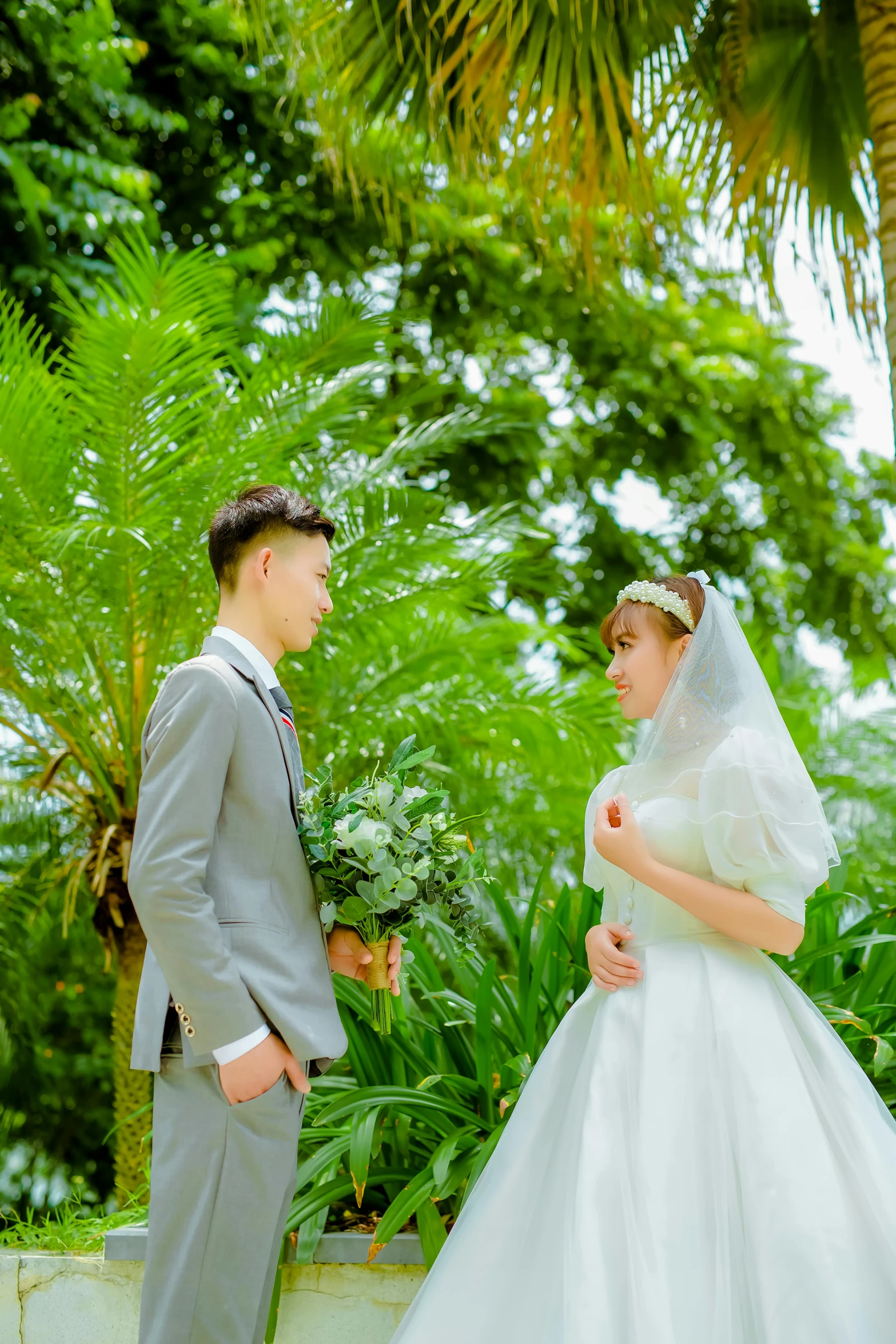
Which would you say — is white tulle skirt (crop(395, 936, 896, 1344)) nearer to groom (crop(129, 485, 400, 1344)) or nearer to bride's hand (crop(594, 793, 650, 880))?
bride's hand (crop(594, 793, 650, 880))

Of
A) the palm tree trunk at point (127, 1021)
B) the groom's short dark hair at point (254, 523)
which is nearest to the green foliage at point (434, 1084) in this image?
the groom's short dark hair at point (254, 523)

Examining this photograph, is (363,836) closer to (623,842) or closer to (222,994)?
(222,994)

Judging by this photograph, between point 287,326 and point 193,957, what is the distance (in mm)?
3871

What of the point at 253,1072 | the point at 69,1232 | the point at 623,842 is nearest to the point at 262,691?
the point at 253,1072

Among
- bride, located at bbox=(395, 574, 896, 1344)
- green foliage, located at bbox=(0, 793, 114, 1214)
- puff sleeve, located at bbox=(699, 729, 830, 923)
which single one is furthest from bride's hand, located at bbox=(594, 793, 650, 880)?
green foliage, located at bbox=(0, 793, 114, 1214)

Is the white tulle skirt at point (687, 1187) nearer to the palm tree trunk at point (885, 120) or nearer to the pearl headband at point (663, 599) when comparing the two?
the pearl headband at point (663, 599)

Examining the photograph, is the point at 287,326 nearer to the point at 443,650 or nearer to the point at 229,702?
the point at 443,650

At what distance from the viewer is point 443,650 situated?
217 inches

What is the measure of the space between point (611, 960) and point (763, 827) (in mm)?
453

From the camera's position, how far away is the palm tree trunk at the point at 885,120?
13.8 feet

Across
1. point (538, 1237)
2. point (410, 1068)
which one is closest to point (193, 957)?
point (538, 1237)

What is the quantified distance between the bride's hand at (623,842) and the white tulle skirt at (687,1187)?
21cm

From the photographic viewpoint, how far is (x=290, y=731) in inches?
90.0

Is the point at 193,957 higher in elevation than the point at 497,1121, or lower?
higher
